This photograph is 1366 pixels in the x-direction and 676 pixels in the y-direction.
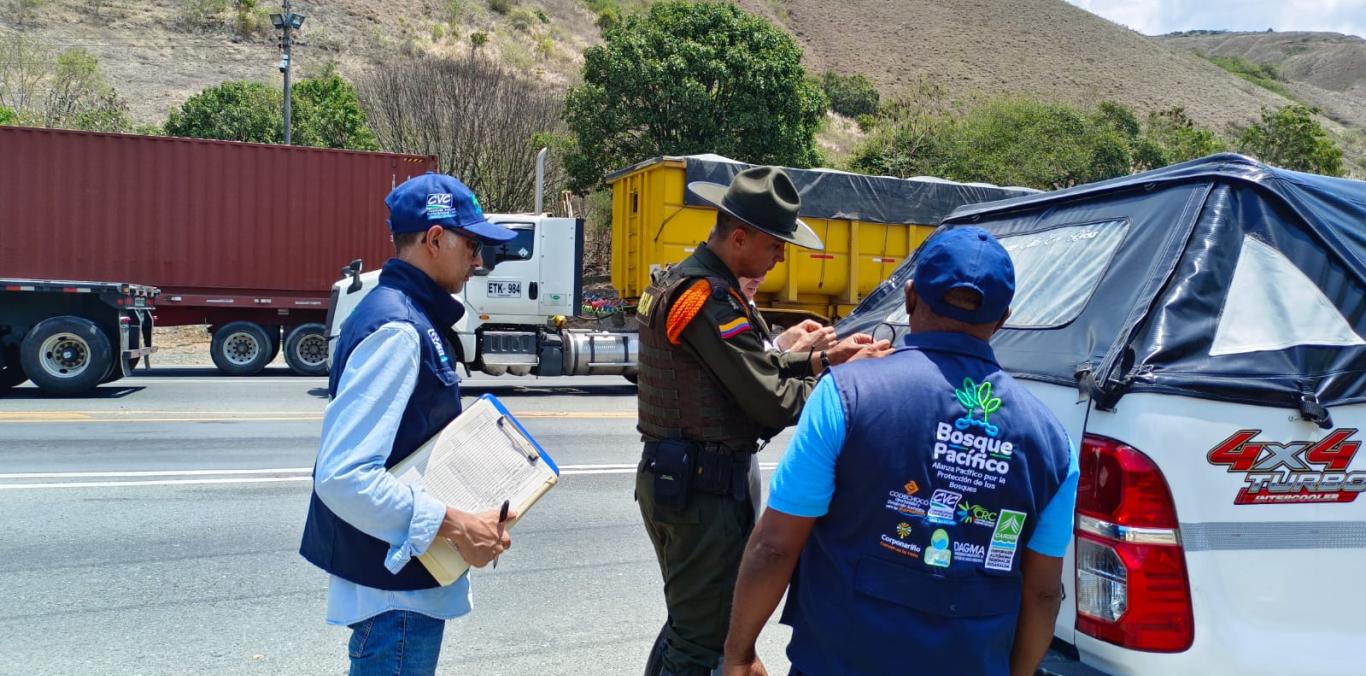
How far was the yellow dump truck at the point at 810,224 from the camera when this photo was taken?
1491 cm

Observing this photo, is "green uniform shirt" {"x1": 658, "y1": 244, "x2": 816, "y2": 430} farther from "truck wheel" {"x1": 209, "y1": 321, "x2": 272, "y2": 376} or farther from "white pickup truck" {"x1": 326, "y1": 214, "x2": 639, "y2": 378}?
"truck wheel" {"x1": 209, "y1": 321, "x2": 272, "y2": 376}

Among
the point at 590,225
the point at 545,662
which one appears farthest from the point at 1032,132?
the point at 545,662

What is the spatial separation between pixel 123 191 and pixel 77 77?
22.6 metres

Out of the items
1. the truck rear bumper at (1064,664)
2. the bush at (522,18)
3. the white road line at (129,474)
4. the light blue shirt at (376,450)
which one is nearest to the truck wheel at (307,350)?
the white road line at (129,474)

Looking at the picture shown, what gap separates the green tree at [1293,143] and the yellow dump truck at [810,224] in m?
31.1

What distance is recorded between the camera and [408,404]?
2256mm

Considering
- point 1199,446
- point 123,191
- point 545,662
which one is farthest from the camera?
point 123,191

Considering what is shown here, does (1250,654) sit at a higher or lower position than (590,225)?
lower

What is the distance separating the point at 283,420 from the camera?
35.3 ft

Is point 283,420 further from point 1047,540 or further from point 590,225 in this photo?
point 590,225

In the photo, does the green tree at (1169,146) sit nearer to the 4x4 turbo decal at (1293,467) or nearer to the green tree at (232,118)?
the green tree at (232,118)

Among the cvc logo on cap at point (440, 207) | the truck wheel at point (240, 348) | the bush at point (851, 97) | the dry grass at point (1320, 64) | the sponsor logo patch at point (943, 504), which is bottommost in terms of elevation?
the truck wheel at point (240, 348)

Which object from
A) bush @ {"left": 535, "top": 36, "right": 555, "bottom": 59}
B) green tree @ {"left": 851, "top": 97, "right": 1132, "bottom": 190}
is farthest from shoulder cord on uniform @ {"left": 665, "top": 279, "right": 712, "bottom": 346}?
bush @ {"left": 535, "top": 36, "right": 555, "bottom": 59}

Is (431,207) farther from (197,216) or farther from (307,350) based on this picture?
(197,216)
